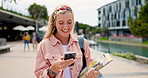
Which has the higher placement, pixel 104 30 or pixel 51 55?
pixel 51 55

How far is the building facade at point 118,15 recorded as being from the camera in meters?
50.4

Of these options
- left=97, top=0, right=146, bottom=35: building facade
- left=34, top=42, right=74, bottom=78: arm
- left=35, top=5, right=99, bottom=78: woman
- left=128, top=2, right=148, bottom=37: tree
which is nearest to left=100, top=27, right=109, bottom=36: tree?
left=97, top=0, right=146, bottom=35: building facade

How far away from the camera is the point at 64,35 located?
69.9 inches

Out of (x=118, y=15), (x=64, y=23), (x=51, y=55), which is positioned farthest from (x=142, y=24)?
(x=118, y=15)

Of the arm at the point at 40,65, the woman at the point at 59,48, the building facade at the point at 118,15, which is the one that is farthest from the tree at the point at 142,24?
the building facade at the point at 118,15

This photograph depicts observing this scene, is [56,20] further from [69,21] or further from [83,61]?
[83,61]

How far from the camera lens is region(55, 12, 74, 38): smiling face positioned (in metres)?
1.71

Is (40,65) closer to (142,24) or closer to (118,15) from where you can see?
(142,24)

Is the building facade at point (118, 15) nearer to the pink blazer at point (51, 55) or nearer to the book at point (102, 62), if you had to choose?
the pink blazer at point (51, 55)

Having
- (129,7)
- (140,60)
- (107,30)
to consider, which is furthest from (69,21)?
(107,30)

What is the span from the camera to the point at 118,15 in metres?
57.0

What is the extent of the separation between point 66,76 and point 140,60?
27.6 ft

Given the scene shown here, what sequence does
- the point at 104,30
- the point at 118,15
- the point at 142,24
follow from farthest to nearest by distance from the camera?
the point at 104,30 < the point at 118,15 < the point at 142,24

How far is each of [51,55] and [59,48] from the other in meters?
0.12
